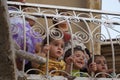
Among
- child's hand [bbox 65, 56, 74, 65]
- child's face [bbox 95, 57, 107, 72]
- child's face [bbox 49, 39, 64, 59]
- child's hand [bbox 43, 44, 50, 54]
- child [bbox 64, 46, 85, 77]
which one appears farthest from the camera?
child's face [bbox 95, 57, 107, 72]

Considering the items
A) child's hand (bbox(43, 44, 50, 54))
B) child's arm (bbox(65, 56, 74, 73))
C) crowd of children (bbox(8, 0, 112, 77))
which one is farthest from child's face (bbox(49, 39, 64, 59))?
child's hand (bbox(43, 44, 50, 54))

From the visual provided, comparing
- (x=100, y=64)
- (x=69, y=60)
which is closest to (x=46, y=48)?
(x=69, y=60)

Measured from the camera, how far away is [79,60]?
13.8ft

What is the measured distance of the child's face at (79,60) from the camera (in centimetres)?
417

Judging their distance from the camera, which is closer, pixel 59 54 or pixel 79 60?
pixel 59 54

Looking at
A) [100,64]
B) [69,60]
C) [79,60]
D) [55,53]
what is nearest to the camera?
[69,60]

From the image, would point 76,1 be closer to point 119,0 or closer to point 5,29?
point 119,0

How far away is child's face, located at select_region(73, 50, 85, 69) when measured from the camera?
4172 millimetres

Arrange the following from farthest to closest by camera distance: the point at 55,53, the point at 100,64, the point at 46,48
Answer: the point at 100,64 < the point at 55,53 < the point at 46,48

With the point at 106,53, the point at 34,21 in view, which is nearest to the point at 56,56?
the point at 34,21

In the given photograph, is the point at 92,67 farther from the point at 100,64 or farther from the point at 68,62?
the point at 100,64

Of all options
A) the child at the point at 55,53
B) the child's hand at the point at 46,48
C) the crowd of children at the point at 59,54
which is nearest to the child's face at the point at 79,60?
the crowd of children at the point at 59,54

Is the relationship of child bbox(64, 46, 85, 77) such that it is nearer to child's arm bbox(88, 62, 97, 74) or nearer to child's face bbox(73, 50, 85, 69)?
child's face bbox(73, 50, 85, 69)

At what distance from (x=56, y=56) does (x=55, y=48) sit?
0.07m
